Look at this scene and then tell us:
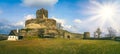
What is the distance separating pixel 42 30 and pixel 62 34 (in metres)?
11.9

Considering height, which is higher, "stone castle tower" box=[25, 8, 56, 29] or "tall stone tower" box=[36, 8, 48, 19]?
"tall stone tower" box=[36, 8, 48, 19]

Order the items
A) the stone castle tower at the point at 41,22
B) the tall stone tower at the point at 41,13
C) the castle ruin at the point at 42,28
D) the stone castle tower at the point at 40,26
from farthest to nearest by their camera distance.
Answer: the tall stone tower at the point at 41,13, the stone castle tower at the point at 41,22, the stone castle tower at the point at 40,26, the castle ruin at the point at 42,28

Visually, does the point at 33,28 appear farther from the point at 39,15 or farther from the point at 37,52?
the point at 37,52

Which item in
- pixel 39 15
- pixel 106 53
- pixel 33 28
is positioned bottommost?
pixel 106 53

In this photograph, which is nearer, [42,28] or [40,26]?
[42,28]

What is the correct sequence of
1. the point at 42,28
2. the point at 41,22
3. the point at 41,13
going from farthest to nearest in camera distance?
the point at 41,13
the point at 41,22
the point at 42,28

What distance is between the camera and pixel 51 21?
447ft

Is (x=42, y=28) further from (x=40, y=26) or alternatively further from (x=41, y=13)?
(x=41, y=13)

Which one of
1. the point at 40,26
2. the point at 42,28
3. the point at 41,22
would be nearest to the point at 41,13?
the point at 41,22

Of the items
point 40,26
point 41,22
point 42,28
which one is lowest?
point 42,28

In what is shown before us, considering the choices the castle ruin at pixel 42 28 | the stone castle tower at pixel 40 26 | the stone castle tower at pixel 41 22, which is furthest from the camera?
the stone castle tower at pixel 41 22

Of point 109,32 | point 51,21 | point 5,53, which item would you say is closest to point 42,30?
point 51,21

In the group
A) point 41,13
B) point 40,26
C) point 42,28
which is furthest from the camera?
point 41,13

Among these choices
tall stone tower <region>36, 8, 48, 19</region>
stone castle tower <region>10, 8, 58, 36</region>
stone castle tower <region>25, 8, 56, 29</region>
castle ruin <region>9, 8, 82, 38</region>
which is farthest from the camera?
tall stone tower <region>36, 8, 48, 19</region>
